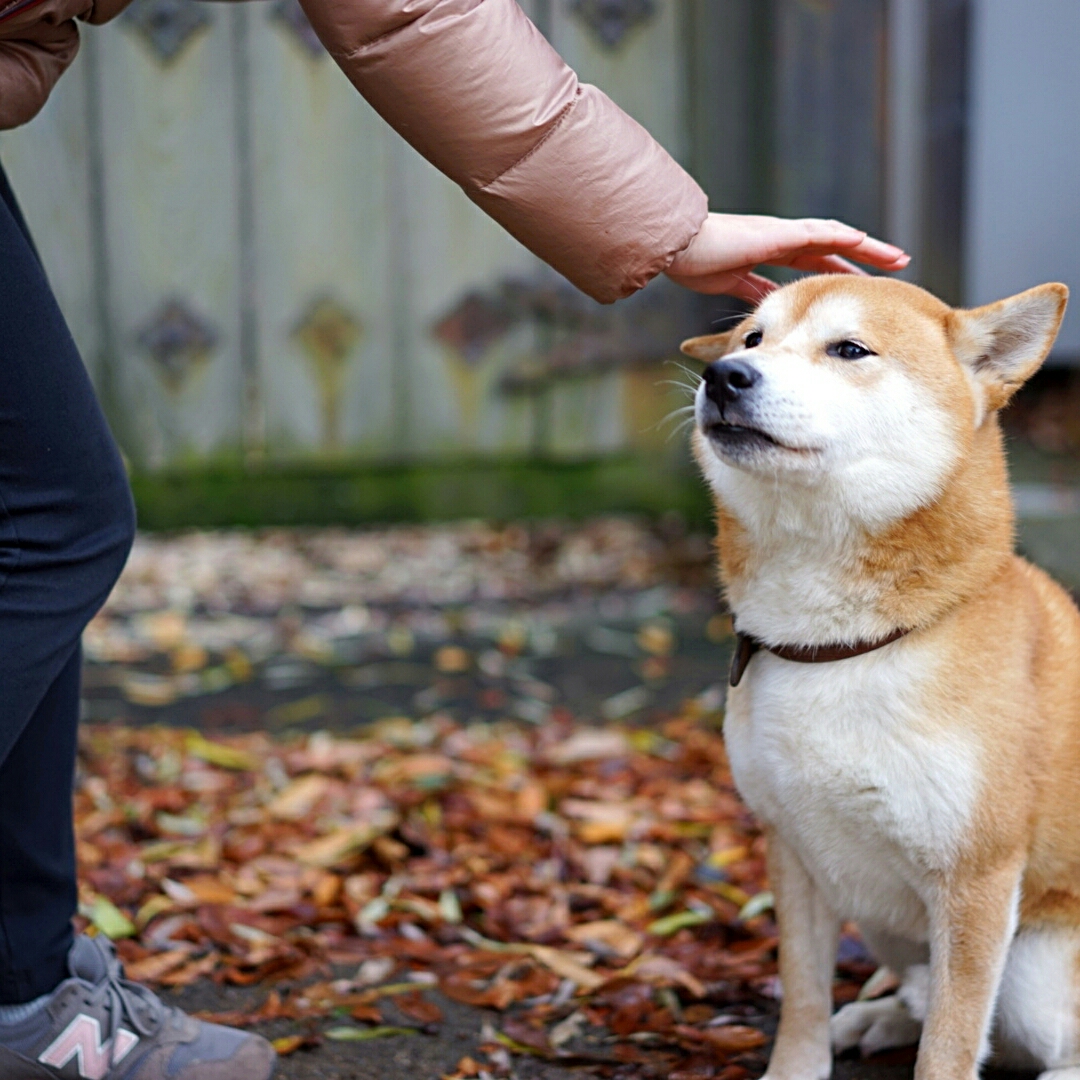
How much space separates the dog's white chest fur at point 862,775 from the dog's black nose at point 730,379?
1.28 ft

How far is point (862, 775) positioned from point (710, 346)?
2.61 feet

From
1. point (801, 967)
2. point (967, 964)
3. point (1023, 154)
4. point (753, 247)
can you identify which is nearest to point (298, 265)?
point (1023, 154)

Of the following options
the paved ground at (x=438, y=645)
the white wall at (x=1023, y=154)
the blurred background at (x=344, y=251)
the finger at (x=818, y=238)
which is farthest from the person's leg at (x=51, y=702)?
the blurred background at (x=344, y=251)

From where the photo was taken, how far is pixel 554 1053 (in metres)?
2.18

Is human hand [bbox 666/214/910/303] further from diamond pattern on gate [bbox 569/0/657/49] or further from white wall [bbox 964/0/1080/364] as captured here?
diamond pattern on gate [bbox 569/0/657/49]

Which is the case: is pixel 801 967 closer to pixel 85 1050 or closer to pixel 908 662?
pixel 908 662

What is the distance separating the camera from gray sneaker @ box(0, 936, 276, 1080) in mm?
1889

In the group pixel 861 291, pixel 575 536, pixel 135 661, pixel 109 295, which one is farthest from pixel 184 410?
pixel 861 291

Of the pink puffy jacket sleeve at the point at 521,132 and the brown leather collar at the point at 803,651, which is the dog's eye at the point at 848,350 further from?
the brown leather collar at the point at 803,651

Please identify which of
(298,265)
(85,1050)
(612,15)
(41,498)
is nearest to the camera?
(41,498)

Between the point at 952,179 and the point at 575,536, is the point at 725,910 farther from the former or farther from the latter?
the point at 575,536

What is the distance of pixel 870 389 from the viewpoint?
189 centimetres

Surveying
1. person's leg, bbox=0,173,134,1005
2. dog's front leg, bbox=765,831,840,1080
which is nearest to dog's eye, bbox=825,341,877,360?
dog's front leg, bbox=765,831,840,1080

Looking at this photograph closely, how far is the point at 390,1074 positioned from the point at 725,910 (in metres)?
0.84
